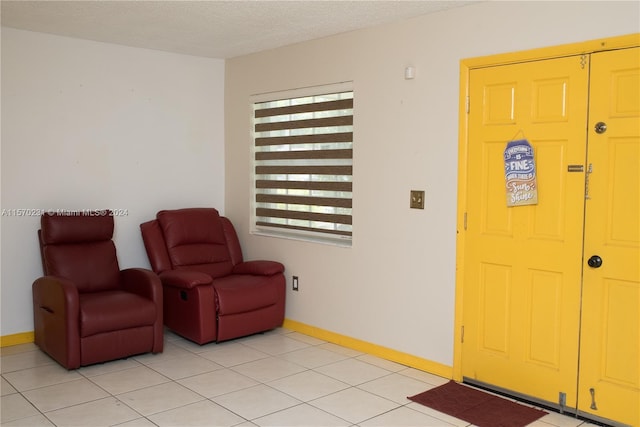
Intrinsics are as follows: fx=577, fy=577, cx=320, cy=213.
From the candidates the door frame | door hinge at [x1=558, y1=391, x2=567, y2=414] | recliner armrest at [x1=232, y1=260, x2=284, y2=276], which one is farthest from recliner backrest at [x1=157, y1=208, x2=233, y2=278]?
door hinge at [x1=558, y1=391, x2=567, y2=414]

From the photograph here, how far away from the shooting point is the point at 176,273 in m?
4.75

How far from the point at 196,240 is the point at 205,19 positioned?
197 cm

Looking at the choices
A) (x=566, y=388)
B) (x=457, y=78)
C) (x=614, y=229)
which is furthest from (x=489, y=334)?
(x=457, y=78)

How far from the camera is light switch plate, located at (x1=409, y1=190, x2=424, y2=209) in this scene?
13.4 ft

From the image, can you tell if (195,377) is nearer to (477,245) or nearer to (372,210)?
(372,210)

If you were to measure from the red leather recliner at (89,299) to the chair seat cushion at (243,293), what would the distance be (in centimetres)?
49

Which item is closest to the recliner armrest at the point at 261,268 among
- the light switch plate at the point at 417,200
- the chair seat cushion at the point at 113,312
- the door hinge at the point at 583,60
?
the chair seat cushion at the point at 113,312

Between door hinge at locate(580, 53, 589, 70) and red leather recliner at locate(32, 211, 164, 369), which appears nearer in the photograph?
door hinge at locate(580, 53, 589, 70)

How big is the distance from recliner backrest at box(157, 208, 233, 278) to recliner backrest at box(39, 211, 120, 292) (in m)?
0.50

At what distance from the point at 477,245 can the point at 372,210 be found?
0.95 m

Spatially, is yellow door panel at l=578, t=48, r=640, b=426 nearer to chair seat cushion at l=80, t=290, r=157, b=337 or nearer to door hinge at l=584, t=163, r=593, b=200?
door hinge at l=584, t=163, r=593, b=200

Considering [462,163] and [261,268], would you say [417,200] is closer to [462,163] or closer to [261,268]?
[462,163]

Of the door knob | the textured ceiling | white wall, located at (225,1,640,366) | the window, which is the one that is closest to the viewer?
→ the door knob

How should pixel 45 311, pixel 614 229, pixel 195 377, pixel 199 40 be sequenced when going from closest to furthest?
1. pixel 614 229
2. pixel 195 377
3. pixel 45 311
4. pixel 199 40
